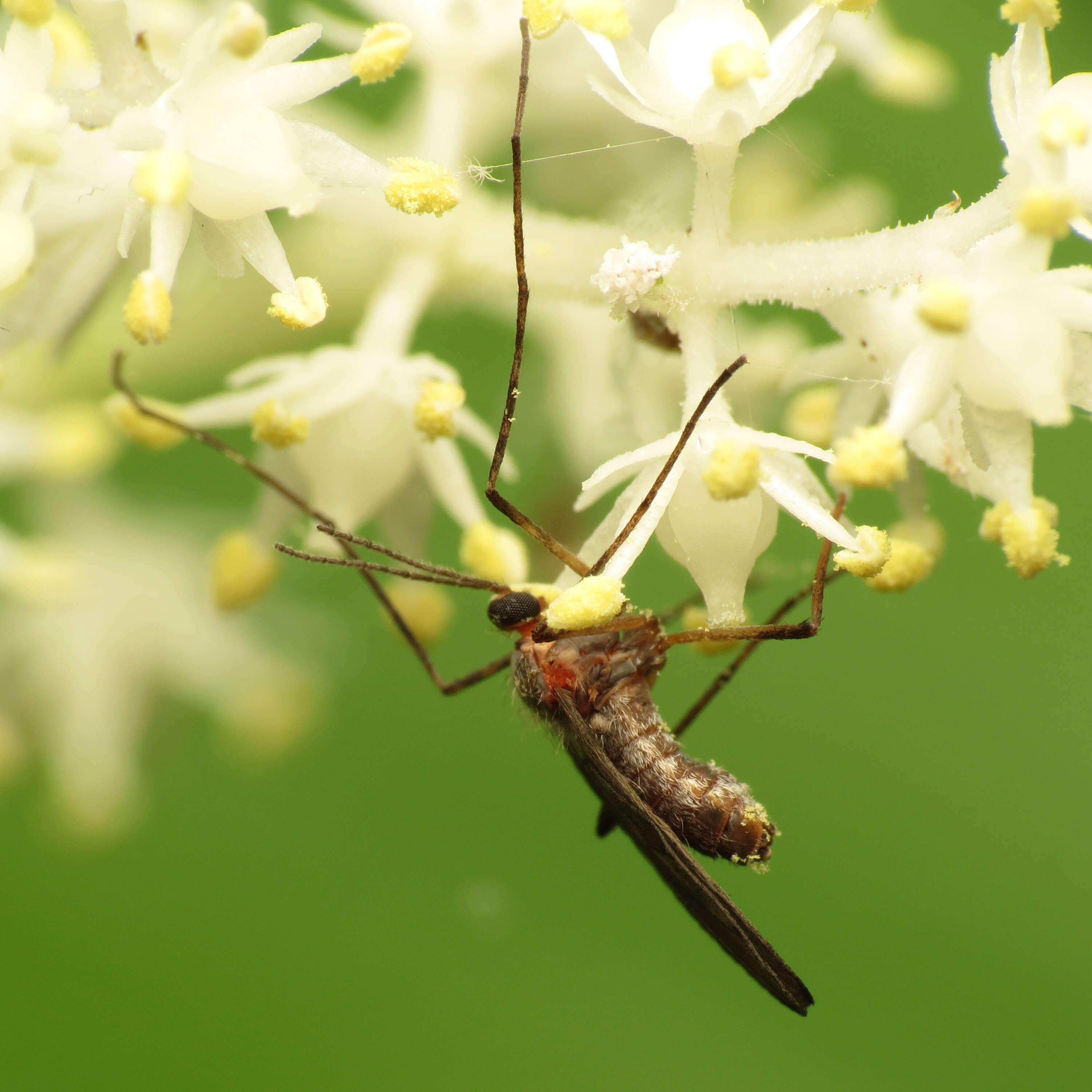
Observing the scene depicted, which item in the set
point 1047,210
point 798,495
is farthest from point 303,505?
point 1047,210

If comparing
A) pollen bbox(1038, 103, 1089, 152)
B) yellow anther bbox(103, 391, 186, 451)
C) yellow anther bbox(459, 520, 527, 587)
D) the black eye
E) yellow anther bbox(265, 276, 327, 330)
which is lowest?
the black eye

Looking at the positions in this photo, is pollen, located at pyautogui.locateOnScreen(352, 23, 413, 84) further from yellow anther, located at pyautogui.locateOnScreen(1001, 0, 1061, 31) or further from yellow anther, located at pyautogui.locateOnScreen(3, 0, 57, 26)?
yellow anther, located at pyautogui.locateOnScreen(1001, 0, 1061, 31)

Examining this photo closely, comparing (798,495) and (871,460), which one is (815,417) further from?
(871,460)

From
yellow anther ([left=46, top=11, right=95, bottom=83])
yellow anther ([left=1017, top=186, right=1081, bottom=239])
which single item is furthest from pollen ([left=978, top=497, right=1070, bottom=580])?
yellow anther ([left=46, top=11, right=95, bottom=83])

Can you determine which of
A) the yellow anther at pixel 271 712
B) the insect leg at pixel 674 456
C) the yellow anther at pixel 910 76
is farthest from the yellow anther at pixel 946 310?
the yellow anther at pixel 271 712

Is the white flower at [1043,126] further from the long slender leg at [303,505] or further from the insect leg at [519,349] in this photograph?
the long slender leg at [303,505]

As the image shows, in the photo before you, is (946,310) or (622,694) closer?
(946,310)
